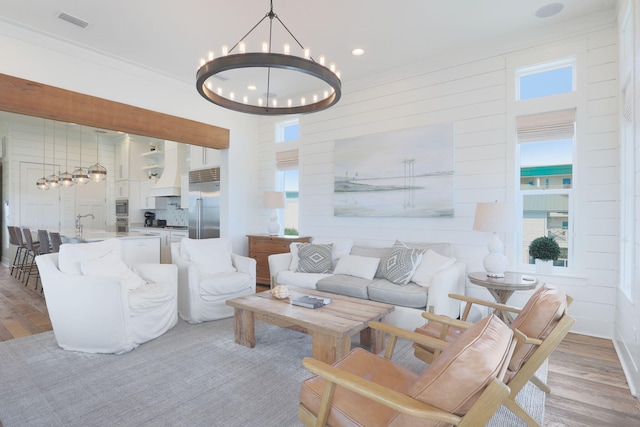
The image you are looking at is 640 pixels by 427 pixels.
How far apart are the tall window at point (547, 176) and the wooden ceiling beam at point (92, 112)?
15.1 ft

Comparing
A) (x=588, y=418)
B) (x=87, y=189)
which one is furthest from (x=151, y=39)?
(x=87, y=189)

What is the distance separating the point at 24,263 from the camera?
6.73 metres

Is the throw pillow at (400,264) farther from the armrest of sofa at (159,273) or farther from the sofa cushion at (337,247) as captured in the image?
the armrest of sofa at (159,273)

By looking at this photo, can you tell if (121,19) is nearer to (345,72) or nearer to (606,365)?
(345,72)

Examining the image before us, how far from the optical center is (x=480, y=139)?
412cm

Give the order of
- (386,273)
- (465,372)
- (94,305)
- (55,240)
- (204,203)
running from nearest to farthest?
(465,372)
(94,305)
(386,273)
(55,240)
(204,203)

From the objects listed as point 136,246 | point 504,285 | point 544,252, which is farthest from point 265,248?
point 544,252

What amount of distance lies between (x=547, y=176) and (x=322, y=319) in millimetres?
3037

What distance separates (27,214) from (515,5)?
953 centimetres

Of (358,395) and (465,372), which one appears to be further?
(358,395)

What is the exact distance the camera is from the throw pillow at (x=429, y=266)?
372cm

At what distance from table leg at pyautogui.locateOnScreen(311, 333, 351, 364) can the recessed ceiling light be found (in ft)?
12.1

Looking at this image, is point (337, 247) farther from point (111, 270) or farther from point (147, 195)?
point (147, 195)

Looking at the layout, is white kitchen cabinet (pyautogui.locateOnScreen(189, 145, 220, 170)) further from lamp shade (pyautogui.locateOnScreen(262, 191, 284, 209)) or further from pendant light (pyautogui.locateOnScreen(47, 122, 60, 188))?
pendant light (pyautogui.locateOnScreen(47, 122, 60, 188))
